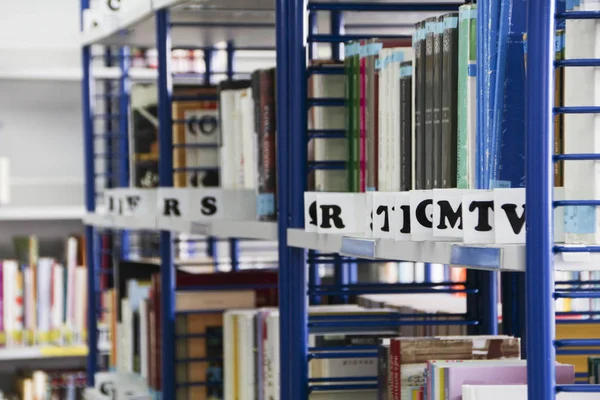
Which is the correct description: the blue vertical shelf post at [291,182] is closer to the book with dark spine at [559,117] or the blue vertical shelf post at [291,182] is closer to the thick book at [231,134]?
the thick book at [231,134]

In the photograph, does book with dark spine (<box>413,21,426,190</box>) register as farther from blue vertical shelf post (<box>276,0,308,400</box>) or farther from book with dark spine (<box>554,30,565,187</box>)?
blue vertical shelf post (<box>276,0,308,400</box>)

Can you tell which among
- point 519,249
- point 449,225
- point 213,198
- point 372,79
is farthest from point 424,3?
point 519,249

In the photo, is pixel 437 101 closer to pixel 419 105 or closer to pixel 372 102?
pixel 419 105

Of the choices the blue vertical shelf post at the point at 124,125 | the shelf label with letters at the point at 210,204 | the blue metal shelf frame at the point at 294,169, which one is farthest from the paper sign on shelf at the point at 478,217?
the blue vertical shelf post at the point at 124,125

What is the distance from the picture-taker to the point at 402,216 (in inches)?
53.4

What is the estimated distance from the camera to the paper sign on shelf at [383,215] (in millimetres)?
1387

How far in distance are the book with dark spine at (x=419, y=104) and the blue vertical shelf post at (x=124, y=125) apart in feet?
6.88

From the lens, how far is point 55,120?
4441 millimetres

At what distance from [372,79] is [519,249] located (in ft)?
1.96

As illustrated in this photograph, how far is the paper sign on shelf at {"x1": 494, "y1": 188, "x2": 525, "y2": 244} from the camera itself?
1.11m

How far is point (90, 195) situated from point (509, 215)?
7.52 feet

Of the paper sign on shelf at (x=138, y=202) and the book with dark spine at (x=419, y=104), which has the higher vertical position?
the book with dark spine at (x=419, y=104)

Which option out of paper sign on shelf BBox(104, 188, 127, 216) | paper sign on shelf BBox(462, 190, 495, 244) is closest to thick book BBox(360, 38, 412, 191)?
paper sign on shelf BBox(462, 190, 495, 244)

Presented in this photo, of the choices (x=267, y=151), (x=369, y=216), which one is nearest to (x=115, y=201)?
(x=267, y=151)
